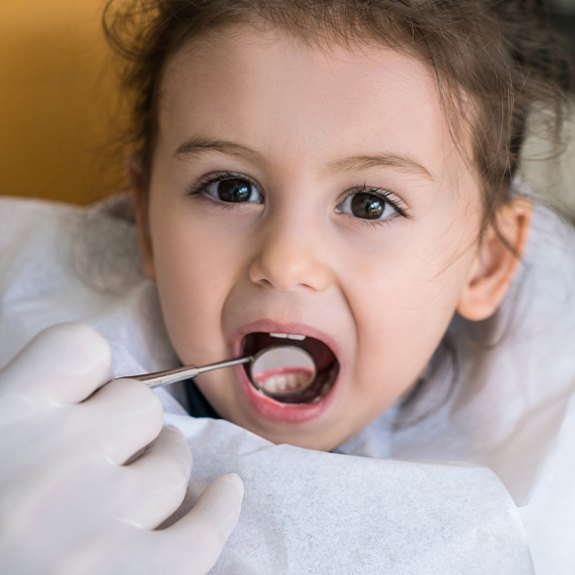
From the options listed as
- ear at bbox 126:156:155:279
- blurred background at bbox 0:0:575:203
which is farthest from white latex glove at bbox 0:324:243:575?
blurred background at bbox 0:0:575:203

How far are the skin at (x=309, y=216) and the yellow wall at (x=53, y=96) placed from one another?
0.31 meters

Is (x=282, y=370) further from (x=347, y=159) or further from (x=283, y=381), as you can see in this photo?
(x=347, y=159)

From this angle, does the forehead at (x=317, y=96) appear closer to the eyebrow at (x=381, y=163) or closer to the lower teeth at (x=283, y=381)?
the eyebrow at (x=381, y=163)

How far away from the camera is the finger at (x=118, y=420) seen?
0.60 m

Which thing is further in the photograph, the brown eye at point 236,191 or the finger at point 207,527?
the brown eye at point 236,191

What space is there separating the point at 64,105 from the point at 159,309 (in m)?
0.33

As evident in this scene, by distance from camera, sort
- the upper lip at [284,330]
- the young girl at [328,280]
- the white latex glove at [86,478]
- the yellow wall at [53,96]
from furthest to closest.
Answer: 1. the yellow wall at [53,96]
2. the upper lip at [284,330]
3. the young girl at [328,280]
4. the white latex glove at [86,478]

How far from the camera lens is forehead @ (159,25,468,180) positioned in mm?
764

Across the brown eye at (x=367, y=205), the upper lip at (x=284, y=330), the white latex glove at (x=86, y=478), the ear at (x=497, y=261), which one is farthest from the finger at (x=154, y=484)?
the ear at (x=497, y=261)

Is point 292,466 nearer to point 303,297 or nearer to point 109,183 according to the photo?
point 303,297

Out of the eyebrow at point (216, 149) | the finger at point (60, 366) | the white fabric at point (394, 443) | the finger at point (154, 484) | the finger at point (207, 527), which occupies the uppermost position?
the eyebrow at point (216, 149)

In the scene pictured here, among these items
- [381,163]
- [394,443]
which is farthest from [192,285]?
[394,443]

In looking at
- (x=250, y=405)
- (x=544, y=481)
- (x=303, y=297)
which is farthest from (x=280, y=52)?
(x=544, y=481)

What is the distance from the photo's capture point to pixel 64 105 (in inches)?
45.4
